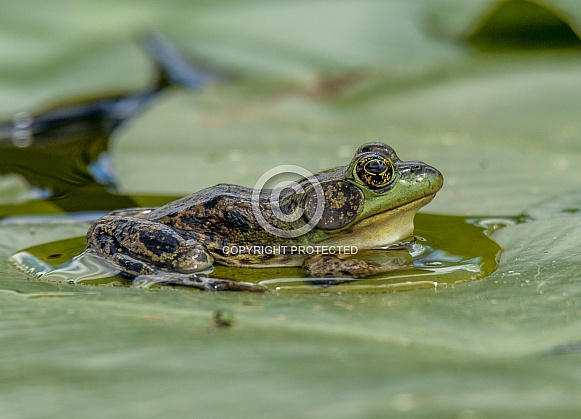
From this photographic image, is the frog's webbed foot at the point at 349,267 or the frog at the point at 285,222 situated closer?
the frog's webbed foot at the point at 349,267

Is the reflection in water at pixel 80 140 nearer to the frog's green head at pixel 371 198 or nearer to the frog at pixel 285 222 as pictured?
the frog at pixel 285 222

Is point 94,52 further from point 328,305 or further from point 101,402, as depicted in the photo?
point 101,402

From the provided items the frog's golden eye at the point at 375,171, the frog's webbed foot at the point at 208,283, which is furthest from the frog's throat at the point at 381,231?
the frog's webbed foot at the point at 208,283

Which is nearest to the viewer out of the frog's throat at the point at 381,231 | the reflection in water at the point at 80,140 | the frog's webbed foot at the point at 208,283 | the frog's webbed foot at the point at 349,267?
the frog's webbed foot at the point at 208,283

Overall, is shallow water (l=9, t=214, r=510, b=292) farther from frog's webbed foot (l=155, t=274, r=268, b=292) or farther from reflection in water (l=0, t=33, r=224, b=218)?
reflection in water (l=0, t=33, r=224, b=218)

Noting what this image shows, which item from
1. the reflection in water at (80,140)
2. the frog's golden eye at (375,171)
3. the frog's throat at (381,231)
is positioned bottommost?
the frog's throat at (381,231)

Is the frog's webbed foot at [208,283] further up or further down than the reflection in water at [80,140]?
further down

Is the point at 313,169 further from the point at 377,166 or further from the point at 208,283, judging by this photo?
the point at 208,283
